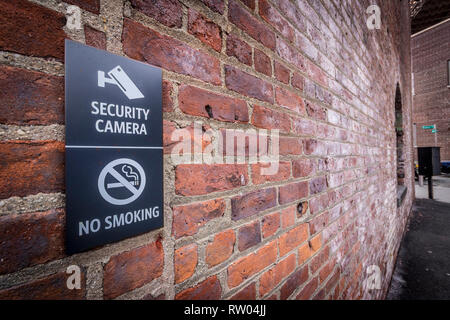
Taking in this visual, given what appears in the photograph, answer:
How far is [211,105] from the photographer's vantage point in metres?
0.59

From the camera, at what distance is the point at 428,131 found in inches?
536

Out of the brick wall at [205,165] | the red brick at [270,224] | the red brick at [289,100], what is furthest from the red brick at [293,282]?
the red brick at [289,100]

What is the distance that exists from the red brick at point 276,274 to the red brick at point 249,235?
0.44 ft

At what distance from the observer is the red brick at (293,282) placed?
2.72 feet

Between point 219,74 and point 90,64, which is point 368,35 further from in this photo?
point 90,64

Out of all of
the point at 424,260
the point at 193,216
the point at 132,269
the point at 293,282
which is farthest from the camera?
the point at 424,260

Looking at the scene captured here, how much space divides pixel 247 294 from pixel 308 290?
44 centimetres

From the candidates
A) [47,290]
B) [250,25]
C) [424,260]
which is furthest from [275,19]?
[424,260]

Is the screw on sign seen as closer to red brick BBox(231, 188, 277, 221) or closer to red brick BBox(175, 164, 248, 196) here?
red brick BBox(175, 164, 248, 196)

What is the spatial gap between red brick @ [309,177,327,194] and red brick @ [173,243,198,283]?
2.14 ft

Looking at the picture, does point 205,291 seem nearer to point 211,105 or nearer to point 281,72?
point 211,105

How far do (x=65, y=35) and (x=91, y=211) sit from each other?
0.96 ft
